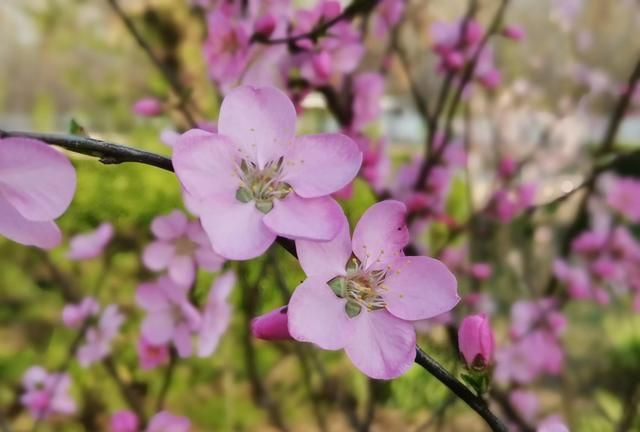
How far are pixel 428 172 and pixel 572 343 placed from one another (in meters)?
2.20

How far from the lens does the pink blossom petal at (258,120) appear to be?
0.39 metres

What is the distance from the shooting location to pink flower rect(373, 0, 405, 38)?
1302 millimetres

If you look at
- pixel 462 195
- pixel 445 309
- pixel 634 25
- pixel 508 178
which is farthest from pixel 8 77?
pixel 445 309

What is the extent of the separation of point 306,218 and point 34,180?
135 millimetres

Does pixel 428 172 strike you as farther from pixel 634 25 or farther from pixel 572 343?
pixel 634 25

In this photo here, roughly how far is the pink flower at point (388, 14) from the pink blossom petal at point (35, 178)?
103cm

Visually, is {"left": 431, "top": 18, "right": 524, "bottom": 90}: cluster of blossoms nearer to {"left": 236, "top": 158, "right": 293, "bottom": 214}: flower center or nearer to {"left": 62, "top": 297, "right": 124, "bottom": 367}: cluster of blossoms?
{"left": 62, "top": 297, "right": 124, "bottom": 367}: cluster of blossoms

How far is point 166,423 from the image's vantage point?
0.96 m

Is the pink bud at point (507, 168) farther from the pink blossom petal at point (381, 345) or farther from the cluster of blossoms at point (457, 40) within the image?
the pink blossom petal at point (381, 345)

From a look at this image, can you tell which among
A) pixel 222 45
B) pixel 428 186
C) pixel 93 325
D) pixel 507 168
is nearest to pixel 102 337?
pixel 93 325

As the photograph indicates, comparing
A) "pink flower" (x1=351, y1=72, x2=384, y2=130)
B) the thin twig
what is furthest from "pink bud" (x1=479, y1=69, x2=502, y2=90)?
the thin twig

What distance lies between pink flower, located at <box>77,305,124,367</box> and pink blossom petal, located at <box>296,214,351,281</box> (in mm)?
771

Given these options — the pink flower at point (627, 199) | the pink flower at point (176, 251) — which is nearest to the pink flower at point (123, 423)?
the pink flower at point (176, 251)

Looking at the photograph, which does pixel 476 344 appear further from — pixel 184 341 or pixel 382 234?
pixel 184 341
